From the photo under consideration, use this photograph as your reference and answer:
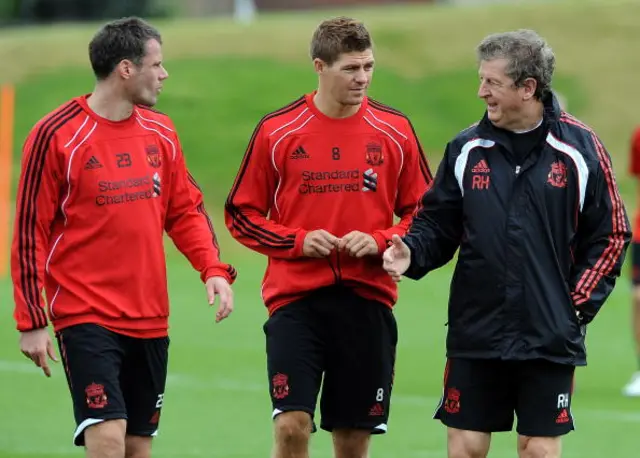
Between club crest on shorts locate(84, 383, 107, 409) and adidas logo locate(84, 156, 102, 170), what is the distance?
1.06 m

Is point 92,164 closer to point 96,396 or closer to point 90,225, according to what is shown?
point 90,225

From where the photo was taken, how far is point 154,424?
7828 millimetres

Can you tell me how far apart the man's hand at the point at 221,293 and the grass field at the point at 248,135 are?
3.00 m

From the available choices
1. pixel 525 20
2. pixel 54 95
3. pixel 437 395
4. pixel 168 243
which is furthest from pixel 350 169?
pixel 525 20

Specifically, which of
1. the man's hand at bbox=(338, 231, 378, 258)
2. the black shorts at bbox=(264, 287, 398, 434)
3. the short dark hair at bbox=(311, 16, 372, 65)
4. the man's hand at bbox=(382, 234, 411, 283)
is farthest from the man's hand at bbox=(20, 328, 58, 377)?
the short dark hair at bbox=(311, 16, 372, 65)

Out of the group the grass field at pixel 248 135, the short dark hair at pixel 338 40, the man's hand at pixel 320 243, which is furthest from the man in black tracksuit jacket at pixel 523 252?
the grass field at pixel 248 135

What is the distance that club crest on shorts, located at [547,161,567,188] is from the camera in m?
7.18

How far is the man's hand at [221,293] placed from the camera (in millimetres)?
7691

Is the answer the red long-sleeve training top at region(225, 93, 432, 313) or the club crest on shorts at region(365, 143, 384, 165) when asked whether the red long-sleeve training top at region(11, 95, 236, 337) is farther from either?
the club crest on shorts at region(365, 143, 384, 165)

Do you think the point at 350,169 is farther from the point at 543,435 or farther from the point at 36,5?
the point at 36,5

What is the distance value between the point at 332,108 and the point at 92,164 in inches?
52.1

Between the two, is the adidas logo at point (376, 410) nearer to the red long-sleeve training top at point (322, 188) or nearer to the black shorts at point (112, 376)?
the red long-sleeve training top at point (322, 188)

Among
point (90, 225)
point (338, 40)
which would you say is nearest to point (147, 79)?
point (90, 225)

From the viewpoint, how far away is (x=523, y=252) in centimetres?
715
